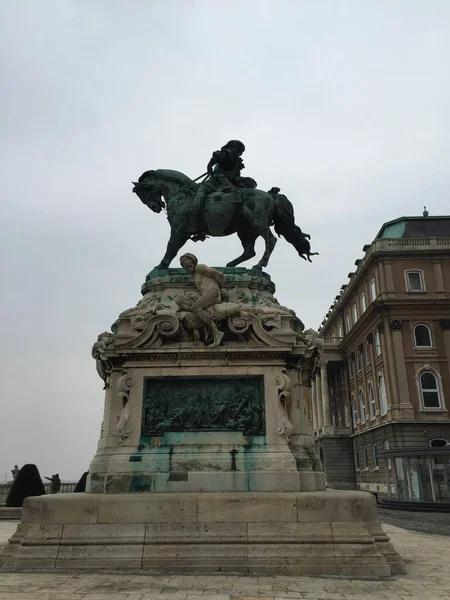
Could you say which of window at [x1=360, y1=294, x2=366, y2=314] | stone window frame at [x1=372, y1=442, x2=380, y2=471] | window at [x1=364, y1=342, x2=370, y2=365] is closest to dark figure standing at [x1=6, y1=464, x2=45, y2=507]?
stone window frame at [x1=372, y1=442, x2=380, y2=471]

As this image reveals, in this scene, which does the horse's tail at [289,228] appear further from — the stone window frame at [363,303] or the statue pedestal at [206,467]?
the stone window frame at [363,303]

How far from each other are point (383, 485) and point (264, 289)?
3859cm

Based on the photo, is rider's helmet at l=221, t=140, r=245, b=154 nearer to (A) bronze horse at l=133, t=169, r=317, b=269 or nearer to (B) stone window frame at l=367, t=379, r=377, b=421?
(A) bronze horse at l=133, t=169, r=317, b=269

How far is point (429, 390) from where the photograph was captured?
43438mm

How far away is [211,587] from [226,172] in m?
8.49

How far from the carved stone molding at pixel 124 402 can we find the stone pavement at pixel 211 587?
2.33 m

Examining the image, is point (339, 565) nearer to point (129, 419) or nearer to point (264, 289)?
point (129, 419)

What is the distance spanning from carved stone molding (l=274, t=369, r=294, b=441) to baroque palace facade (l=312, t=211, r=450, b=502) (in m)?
31.0

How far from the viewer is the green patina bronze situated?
8602 mm

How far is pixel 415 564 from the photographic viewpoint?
8164mm

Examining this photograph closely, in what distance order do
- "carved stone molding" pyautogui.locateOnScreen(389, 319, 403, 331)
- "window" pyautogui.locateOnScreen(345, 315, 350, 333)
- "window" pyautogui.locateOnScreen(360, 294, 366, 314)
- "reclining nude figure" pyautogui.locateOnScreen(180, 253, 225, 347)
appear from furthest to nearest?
"window" pyautogui.locateOnScreen(345, 315, 350, 333)
"window" pyautogui.locateOnScreen(360, 294, 366, 314)
"carved stone molding" pyautogui.locateOnScreen(389, 319, 403, 331)
"reclining nude figure" pyautogui.locateOnScreen(180, 253, 225, 347)

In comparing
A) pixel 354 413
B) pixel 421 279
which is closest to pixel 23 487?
pixel 421 279

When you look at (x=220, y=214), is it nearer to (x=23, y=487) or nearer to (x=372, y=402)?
(x=23, y=487)

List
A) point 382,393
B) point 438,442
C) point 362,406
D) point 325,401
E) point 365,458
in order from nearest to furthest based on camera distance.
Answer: point 438,442
point 382,393
point 365,458
point 362,406
point 325,401
